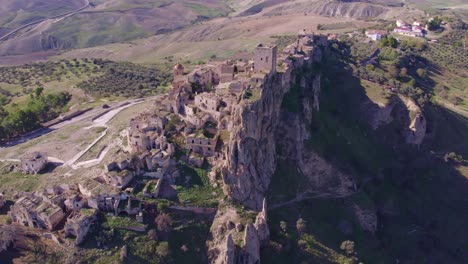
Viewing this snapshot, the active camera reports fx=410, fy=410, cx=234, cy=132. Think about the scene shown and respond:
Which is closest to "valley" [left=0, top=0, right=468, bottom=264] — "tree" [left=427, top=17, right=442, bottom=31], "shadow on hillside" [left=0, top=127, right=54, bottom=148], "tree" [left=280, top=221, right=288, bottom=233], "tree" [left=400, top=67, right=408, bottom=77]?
"shadow on hillside" [left=0, top=127, right=54, bottom=148]

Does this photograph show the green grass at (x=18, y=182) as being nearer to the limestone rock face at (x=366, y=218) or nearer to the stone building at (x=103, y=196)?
the stone building at (x=103, y=196)

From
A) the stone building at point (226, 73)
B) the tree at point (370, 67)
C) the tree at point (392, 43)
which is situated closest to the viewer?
the stone building at point (226, 73)

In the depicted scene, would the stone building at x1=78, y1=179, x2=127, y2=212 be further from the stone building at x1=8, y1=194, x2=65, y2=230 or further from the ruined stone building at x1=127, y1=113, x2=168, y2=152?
the ruined stone building at x1=127, y1=113, x2=168, y2=152

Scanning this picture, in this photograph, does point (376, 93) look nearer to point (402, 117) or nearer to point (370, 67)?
point (402, 117)

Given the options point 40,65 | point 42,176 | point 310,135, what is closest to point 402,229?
point 310,135

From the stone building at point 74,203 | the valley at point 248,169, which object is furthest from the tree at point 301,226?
the stone building at point 74,203

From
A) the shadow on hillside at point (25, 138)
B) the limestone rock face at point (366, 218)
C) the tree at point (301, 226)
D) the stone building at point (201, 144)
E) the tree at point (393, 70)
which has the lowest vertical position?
the limestone rock face at point (366, 218)

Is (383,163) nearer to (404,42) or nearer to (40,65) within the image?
(404,42)
